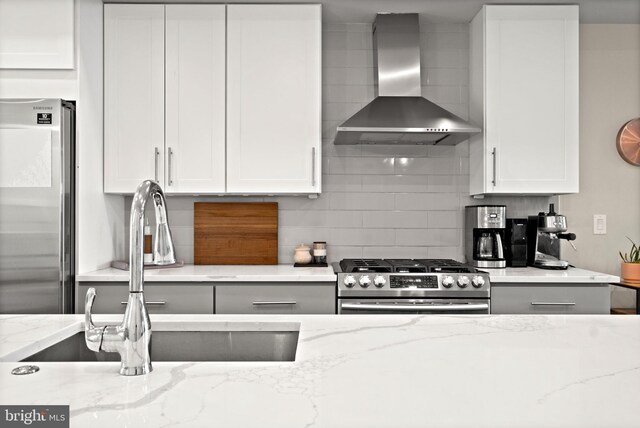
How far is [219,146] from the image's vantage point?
314 centimetres

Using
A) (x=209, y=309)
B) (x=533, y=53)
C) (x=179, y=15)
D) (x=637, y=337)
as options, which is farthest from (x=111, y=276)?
(x=533, y=53)

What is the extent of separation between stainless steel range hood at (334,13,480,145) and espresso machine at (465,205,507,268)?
1.67 feet

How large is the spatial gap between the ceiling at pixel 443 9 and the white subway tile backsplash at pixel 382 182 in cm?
13

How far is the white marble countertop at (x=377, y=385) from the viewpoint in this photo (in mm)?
841

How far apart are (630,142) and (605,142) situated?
0.57 feet

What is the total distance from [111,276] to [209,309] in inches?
22.5

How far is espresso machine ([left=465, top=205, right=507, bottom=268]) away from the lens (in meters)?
3.14

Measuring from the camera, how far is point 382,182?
3512 mm

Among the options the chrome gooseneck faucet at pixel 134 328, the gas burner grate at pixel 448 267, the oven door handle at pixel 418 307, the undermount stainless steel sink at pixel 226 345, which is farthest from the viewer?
the gas burner grate at pixel 448 267

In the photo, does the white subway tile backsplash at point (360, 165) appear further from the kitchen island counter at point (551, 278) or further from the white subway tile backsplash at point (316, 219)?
the kitchen island counter at point (551, 278)

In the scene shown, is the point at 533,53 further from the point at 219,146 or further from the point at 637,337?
the point at 637,337

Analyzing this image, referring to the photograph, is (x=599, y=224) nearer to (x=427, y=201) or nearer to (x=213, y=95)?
(x=427, y=201)

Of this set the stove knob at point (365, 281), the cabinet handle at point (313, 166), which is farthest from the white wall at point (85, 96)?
the stove knob at point (365, 281)

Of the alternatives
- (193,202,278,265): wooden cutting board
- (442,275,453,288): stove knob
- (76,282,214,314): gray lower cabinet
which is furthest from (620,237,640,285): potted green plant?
(76,282,214,314): gray lower cabinet
